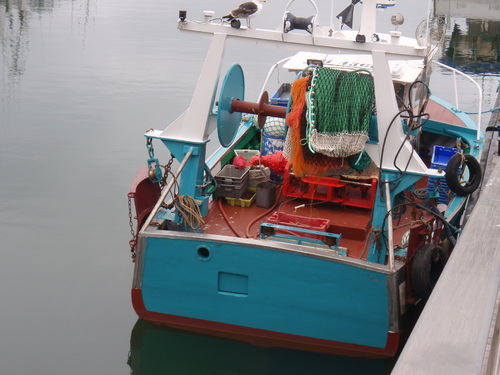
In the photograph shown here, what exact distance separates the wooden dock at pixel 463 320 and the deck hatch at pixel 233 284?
3.46m

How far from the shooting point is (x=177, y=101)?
15.5m

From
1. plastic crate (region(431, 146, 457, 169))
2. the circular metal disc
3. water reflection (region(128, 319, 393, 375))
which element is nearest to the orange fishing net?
the circular metal disc

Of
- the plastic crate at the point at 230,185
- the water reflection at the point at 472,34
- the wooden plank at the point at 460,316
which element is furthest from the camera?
the water reflection at the point at 472,34

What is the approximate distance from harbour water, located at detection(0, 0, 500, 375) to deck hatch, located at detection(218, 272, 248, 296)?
86 cm

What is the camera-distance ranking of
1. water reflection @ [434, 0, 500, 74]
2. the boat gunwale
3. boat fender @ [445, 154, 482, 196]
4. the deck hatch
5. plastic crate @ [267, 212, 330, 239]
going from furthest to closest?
water reflection @ [434, 0, 500, 74] → boat fender @ [445, 154, 482, 196] → plastic crate @ [267, 212, 330, 239] → the deck hatch → the boat gunwale

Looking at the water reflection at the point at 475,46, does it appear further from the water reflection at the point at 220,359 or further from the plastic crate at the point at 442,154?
the water reflection at the point at 220,359

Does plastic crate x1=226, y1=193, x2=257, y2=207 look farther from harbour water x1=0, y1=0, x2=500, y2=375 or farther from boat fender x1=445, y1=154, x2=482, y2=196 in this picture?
boat fender x1=445, y1=154, x2=482, y2=196

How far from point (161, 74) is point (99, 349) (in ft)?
A: 38.9

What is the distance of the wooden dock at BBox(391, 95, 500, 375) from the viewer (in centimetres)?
178

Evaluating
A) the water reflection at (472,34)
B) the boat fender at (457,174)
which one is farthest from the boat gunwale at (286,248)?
the water reflection at (472,34)

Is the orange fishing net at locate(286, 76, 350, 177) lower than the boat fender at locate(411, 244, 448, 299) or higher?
higher

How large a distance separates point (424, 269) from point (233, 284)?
1.59 m

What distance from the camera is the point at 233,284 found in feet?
19.5

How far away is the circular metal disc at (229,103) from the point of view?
21.0 ft
